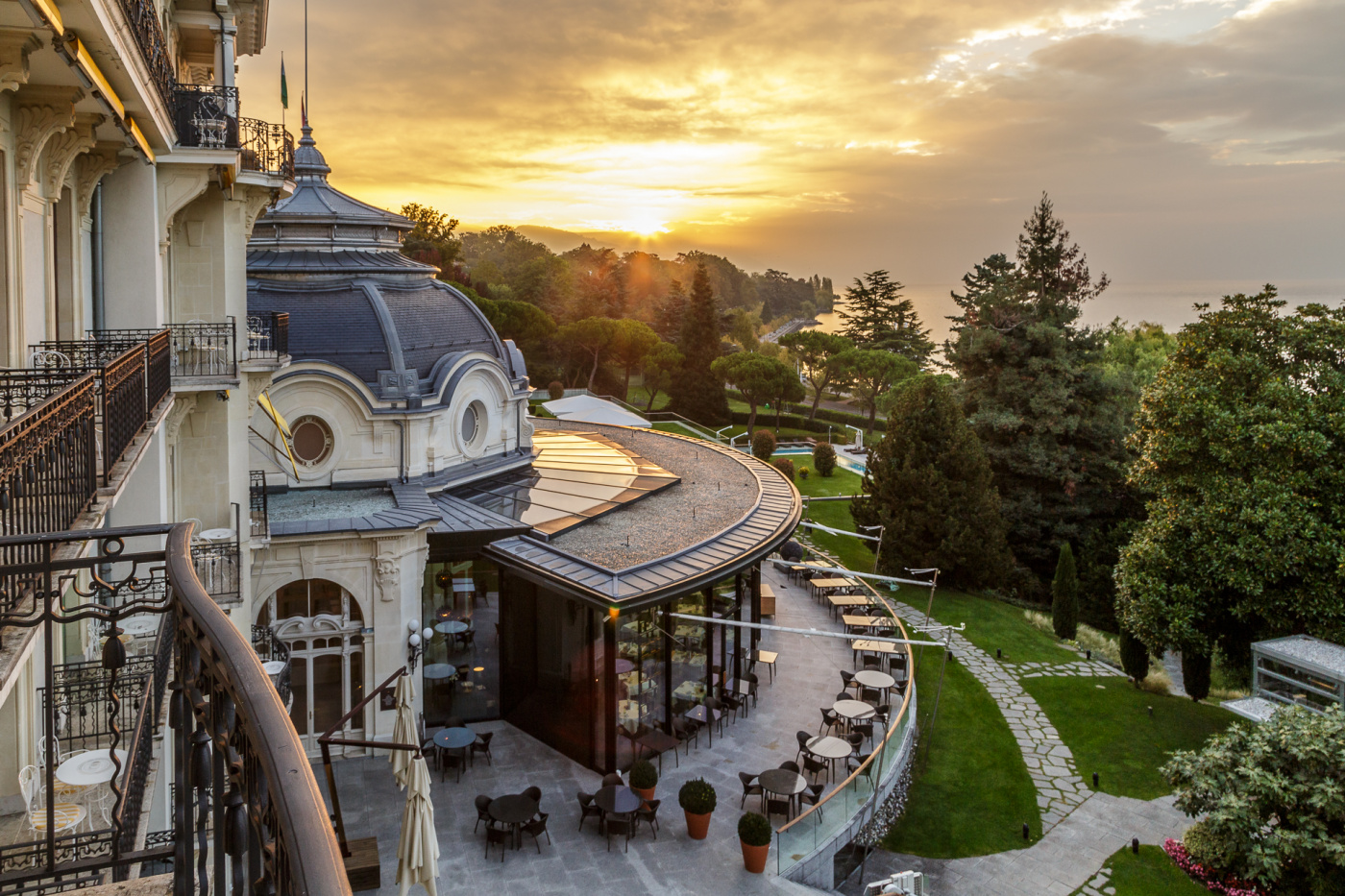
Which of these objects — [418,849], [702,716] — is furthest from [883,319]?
[418,849]

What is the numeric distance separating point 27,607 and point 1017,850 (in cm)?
1868

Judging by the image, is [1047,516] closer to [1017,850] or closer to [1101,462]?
[1101,462]

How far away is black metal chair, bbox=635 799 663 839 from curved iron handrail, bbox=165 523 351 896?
Result: 14099mm

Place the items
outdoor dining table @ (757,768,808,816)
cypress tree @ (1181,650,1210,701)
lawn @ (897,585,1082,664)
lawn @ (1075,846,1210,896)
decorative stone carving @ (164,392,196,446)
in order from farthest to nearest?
lawn @ (897,585,1082,664) → cypress tree @ (1181,650,1210,701) → outdoor dining table @ (757,768,808,816) → lawn @ (1075,846,1210,896) → decorative stone carving @ (164,392,196,446)

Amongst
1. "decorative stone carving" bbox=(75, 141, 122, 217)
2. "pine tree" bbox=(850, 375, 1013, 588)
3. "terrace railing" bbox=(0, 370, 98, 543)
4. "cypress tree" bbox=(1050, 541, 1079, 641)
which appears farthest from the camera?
"pine tree" bbox=(850, 375, 1013, 588)

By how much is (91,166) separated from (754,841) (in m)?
13.9

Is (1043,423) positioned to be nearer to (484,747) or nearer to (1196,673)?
(1196,673)

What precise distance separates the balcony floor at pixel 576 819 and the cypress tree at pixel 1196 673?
416 inches

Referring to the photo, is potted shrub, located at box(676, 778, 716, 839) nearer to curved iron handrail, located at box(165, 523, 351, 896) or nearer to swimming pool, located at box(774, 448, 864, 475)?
curved iron handrail, located at box(165, 523, 351, 896)

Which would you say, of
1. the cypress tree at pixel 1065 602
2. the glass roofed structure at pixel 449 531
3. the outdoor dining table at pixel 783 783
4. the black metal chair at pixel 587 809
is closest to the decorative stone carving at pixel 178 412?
the glass roofed structure at pixel 449 531

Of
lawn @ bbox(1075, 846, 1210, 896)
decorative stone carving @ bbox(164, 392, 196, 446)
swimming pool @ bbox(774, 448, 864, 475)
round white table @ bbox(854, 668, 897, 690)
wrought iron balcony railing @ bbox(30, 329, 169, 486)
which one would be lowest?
lawn @ bbox(1075, 846, 1210, 896)

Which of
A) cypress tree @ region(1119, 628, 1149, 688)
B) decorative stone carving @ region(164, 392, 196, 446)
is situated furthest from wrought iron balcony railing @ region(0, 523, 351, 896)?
cypress tree @ region(1119, 628, 1149, 688)

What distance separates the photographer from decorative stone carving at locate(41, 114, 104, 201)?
8875mm

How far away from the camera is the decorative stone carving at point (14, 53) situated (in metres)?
6.07
